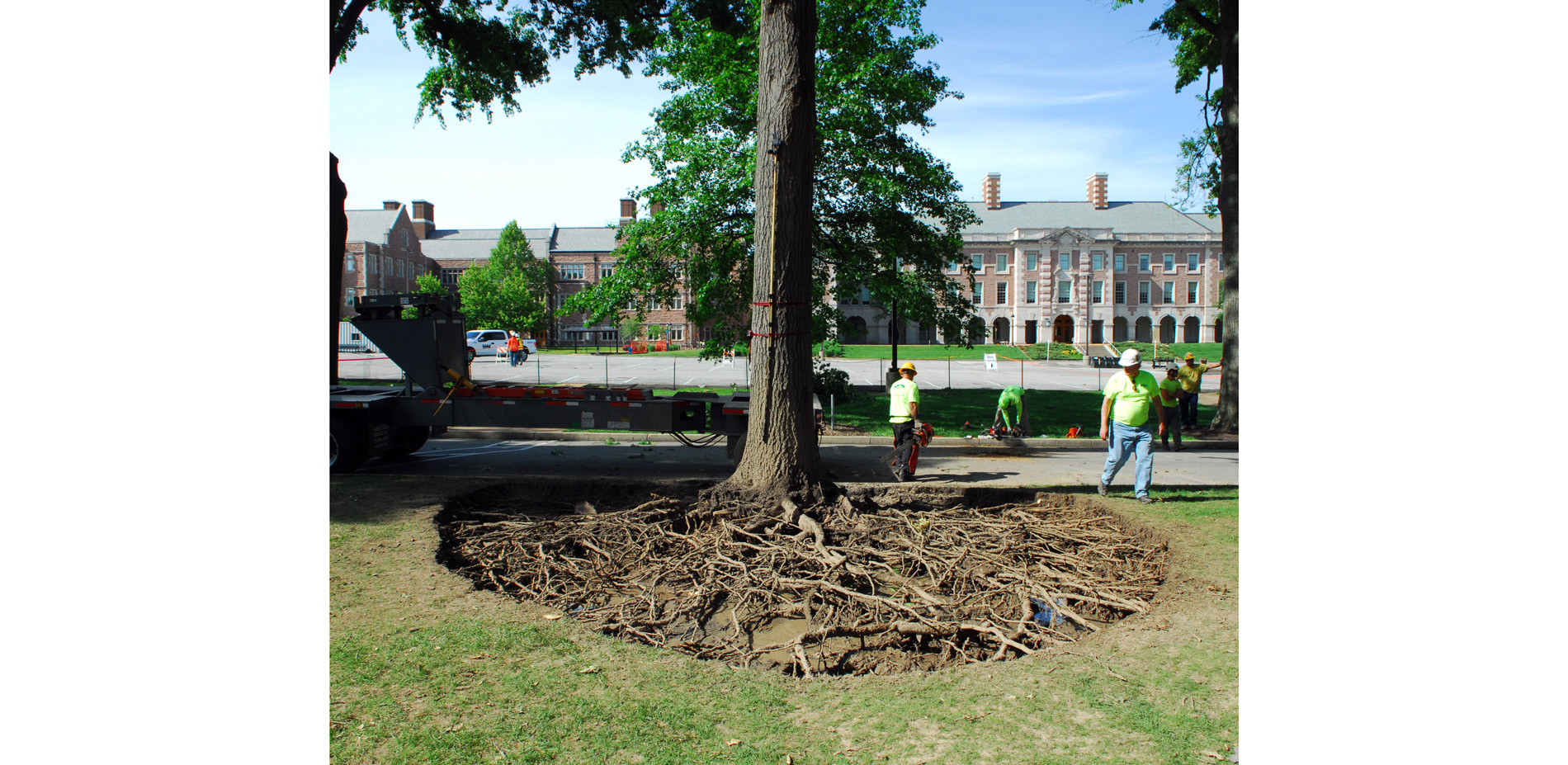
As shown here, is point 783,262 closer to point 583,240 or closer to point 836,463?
point 836,463

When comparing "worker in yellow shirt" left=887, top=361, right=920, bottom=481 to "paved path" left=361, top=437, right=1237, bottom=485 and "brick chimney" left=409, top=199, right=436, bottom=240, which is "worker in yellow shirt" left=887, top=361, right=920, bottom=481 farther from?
"brick chimney" left=409, top=199, right=436, bottom=240

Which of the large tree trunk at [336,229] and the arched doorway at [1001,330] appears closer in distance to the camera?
the large tree trunk at [336,229]

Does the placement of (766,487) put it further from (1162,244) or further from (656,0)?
(1162,244)

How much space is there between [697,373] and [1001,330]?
160ft

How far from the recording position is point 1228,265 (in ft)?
53.7

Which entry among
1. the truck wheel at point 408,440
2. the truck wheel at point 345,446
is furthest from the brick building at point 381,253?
the truck wheel at point 345,446

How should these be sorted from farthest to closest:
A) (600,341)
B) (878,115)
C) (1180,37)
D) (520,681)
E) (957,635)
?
1. (600,341)
2. (1180,37)
3. (878,115)
4. (957,635)
5. (520,681)

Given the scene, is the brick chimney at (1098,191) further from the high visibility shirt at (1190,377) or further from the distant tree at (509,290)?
the high visibility shirt at (1190,377)

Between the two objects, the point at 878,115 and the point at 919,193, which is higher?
the point at 878,115

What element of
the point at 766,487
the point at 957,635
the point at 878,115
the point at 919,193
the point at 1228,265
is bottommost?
the point at 957,635

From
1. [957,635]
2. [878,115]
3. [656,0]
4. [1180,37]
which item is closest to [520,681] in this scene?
[957,635]

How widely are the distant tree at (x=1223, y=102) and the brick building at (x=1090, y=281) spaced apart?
184 ft

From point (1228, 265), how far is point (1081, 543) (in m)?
11.7

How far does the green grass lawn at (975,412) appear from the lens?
53.3 feet
